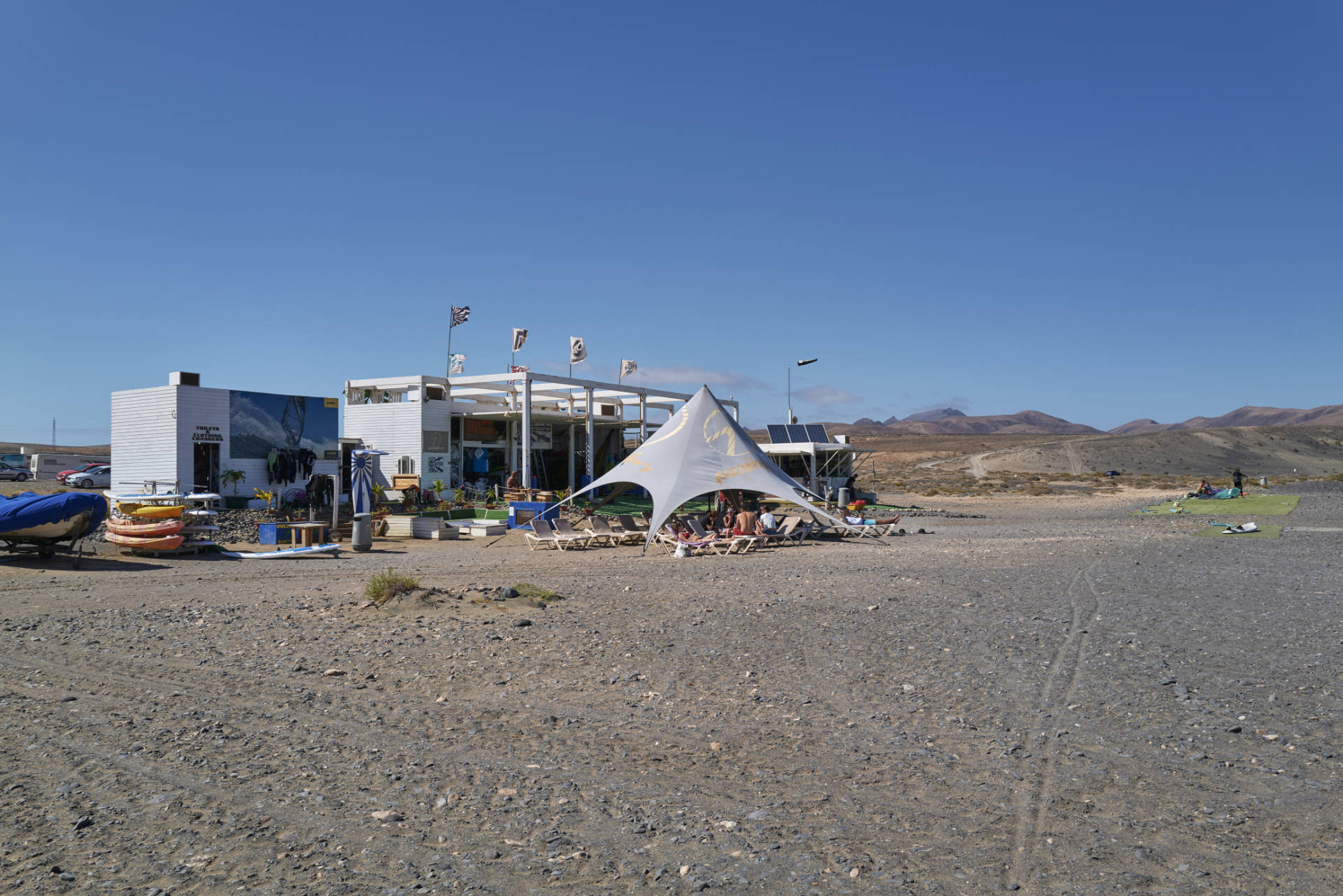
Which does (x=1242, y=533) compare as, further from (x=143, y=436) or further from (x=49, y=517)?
(x=143, y=436)

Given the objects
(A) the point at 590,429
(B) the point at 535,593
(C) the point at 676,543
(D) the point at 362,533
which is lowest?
(B) the point at 535,593

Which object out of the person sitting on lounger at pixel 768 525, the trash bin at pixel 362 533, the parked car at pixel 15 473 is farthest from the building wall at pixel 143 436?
the parked car at pixel 15 473

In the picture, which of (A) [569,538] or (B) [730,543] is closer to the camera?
(B) [730,543]

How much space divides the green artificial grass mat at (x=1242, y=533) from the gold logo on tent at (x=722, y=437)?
10452 millimetres

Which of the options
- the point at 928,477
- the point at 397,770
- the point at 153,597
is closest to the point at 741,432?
the point at 153,597

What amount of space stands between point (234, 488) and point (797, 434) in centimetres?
1877

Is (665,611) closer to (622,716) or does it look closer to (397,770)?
(622,716)

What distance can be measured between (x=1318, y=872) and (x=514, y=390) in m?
29.4

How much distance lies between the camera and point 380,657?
8070mm

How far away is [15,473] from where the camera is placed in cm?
4759

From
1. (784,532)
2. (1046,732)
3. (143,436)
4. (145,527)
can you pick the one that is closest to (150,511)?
(145,527)

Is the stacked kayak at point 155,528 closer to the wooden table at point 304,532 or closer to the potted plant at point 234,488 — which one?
the wooden table at point 304,532

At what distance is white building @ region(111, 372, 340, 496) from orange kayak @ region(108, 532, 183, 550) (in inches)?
321

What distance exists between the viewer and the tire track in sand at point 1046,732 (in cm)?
416
